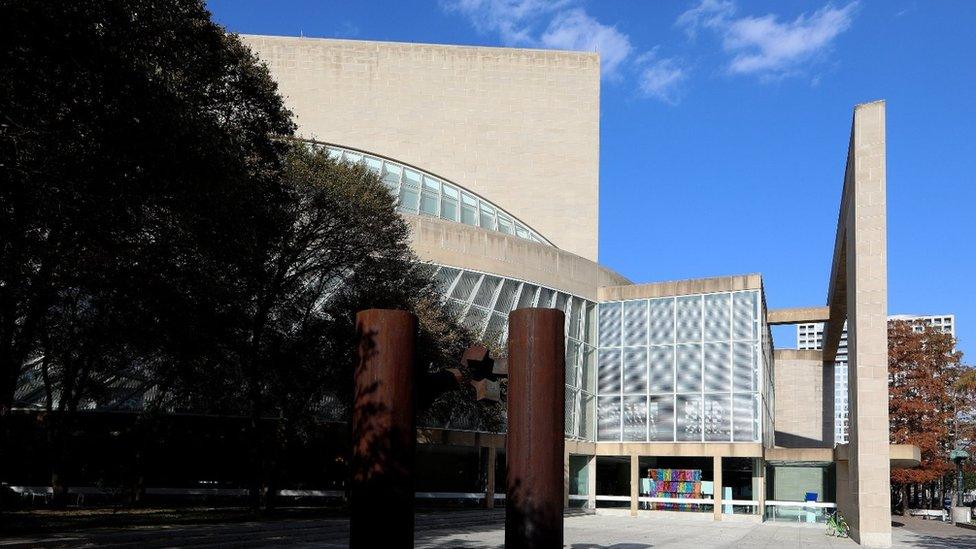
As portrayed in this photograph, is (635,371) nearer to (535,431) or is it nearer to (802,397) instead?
(802,397)

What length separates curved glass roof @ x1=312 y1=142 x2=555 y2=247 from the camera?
4444cm

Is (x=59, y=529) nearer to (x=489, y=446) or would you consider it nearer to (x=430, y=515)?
(x=430, y=515)

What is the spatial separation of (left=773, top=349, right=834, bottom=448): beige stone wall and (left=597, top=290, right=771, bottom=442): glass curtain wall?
1333cm

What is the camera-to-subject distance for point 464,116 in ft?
171

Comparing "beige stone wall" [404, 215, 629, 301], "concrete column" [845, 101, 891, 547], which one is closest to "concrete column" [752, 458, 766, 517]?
"concrete column" [845, 101, 891, 547]

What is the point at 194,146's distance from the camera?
1723 centimetres

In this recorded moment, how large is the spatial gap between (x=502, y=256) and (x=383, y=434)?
33814mm

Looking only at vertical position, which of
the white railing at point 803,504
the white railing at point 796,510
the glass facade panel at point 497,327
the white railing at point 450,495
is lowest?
the white railing at point 796,510

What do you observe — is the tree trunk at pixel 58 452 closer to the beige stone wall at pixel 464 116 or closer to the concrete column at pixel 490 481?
the concrete column at pixel 490 481

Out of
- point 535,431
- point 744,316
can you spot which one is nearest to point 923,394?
point 744,316

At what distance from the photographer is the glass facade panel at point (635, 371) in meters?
42.5

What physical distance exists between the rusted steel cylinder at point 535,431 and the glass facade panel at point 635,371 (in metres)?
35.4

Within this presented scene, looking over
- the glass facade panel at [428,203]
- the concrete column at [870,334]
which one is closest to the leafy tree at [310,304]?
the concrete column at [870,334]

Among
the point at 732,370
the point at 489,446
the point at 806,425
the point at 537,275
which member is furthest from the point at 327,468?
the point at 806,425
